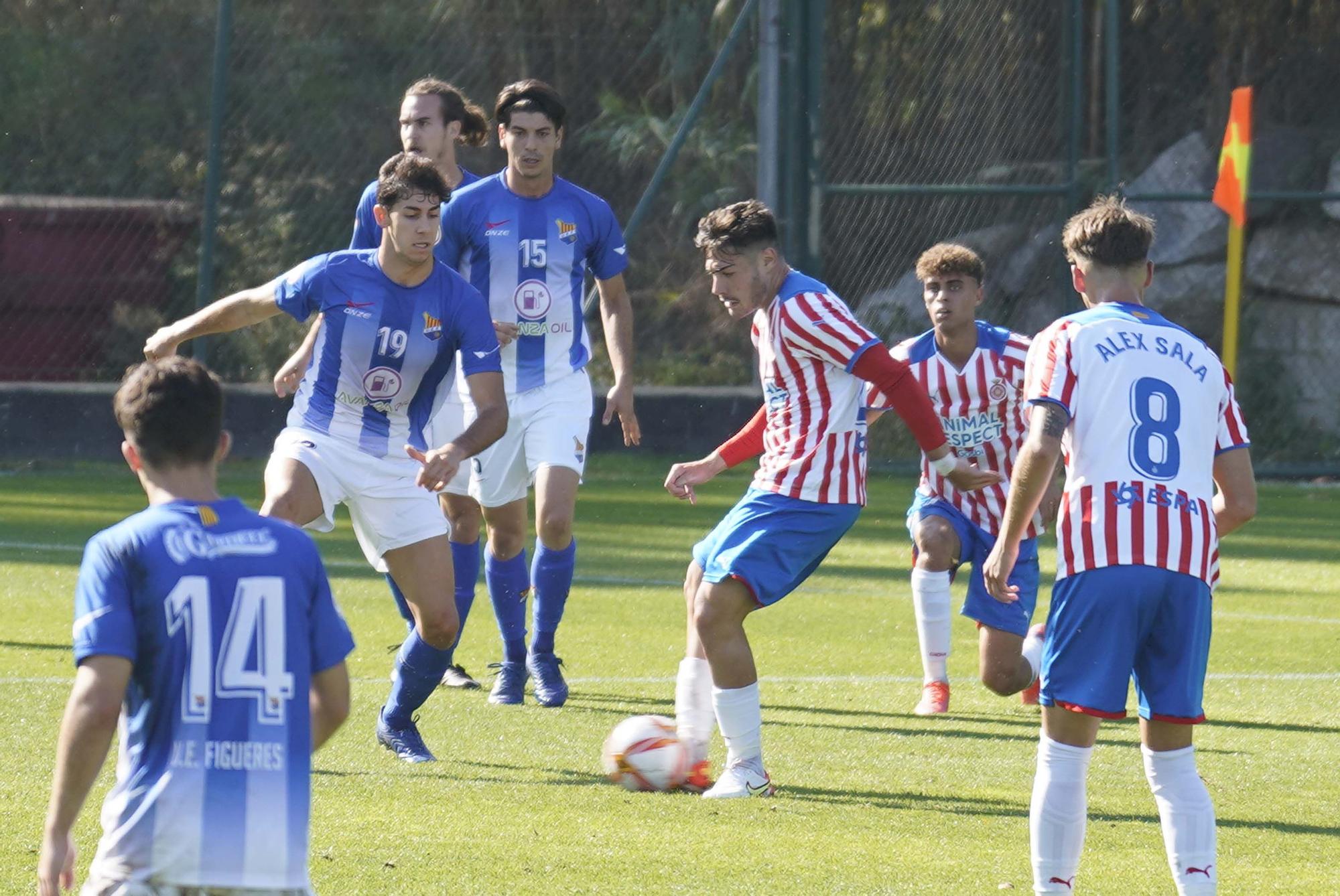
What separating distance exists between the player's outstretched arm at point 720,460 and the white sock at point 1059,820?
6.36ft

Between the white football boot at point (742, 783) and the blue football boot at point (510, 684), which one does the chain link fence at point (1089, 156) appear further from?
the white football boot at point (742, 783)

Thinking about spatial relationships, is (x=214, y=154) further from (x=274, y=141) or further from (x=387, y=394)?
(x=387, y=394)

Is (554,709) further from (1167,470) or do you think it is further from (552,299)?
(1167,470)

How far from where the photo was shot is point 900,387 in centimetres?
532

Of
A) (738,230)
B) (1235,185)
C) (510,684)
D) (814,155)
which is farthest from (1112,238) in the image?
(814,155)

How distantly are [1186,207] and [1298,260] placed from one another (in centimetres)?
114

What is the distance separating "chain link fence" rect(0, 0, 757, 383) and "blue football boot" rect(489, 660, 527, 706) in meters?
8.60

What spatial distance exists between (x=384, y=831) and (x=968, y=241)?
11.9m

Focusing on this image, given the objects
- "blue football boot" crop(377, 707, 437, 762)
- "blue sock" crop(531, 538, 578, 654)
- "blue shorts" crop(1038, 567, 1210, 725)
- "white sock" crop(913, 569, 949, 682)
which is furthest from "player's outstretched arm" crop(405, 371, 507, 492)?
"white sock" crop(913, 569, 949, 682)

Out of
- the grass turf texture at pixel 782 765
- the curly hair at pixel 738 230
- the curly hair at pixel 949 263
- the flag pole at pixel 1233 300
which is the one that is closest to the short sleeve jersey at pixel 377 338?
the curly hair at pixel 738 230

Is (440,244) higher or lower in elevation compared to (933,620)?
higher

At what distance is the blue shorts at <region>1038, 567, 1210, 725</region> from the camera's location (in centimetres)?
396

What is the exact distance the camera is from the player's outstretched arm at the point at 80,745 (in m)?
2.81

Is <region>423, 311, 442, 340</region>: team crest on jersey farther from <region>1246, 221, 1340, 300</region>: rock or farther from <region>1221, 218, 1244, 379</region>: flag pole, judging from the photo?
<region>1246, 221, 1340, 300</region>: rock
